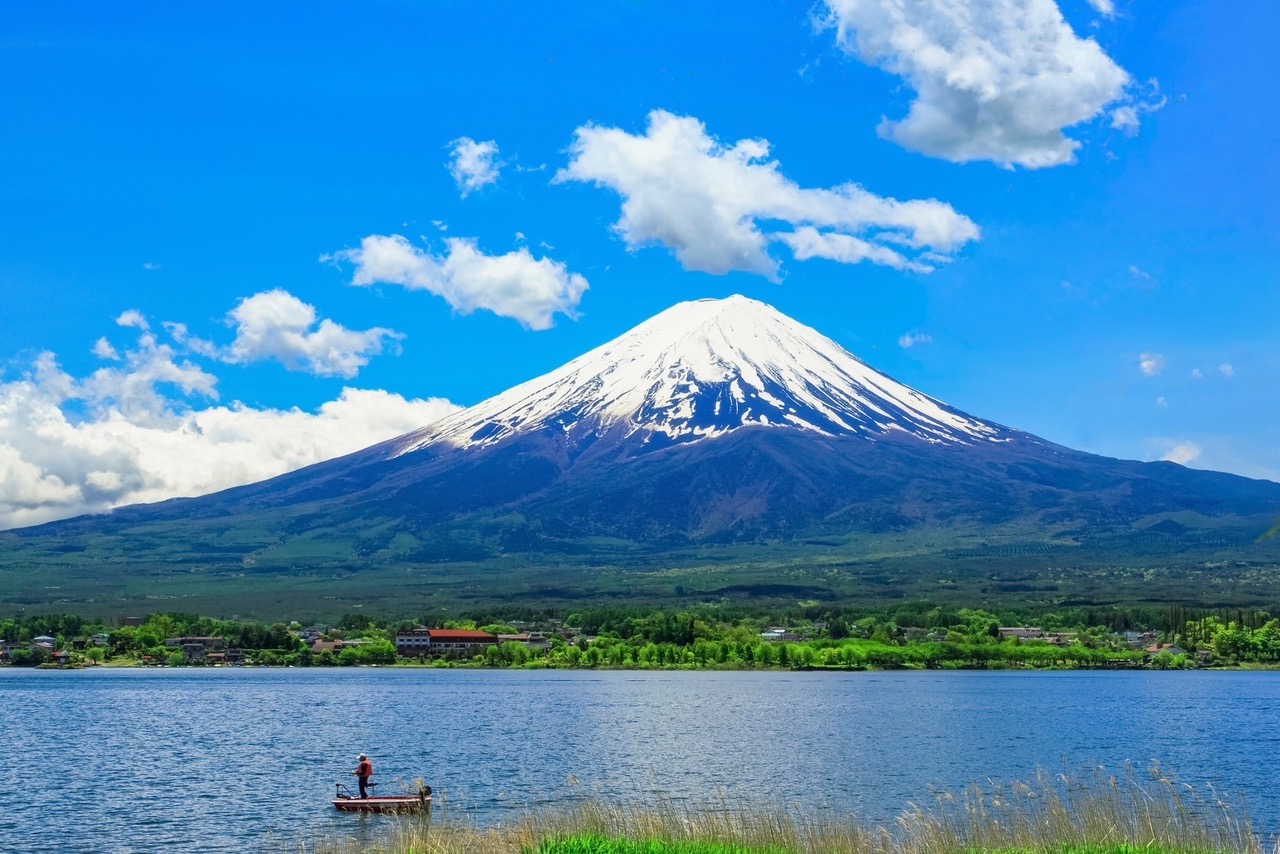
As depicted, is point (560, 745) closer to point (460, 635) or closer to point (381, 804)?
point (381, 804)

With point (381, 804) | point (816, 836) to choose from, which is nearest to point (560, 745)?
point (381, 804)

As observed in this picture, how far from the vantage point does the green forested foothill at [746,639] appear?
10456cm

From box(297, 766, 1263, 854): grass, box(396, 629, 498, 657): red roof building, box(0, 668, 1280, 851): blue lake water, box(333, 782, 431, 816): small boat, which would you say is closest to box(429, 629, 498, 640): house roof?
box(396, 629, 498, 657): red roof building

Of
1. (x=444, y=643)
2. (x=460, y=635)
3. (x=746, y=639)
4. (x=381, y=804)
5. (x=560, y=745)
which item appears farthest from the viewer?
(x=460, y=635)

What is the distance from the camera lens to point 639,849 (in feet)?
72.3

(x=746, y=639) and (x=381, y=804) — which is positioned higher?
(x=746, y=639)

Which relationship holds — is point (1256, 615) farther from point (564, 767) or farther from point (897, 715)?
point (564, 767)

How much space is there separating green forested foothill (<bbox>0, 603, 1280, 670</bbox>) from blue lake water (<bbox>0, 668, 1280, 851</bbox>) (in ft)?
48.1

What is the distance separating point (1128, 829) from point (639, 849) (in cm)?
876

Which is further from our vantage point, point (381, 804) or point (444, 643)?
point (444, 643)

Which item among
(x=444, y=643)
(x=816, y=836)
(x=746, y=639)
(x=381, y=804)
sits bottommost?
(x=381, y=804)

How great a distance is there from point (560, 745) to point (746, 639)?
2328 inches

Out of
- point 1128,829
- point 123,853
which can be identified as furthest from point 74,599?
point 1128,829

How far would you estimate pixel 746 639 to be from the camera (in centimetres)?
10756
